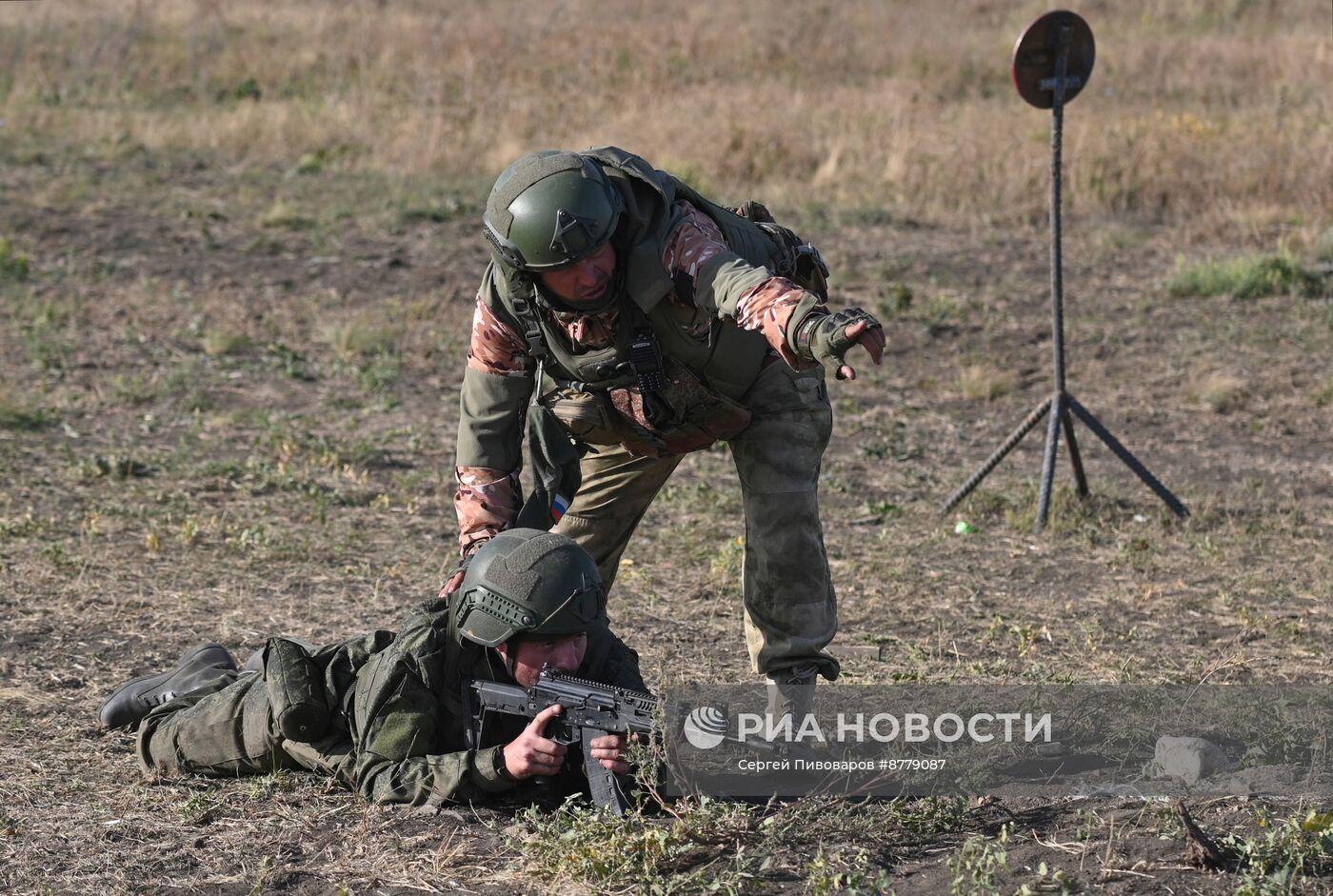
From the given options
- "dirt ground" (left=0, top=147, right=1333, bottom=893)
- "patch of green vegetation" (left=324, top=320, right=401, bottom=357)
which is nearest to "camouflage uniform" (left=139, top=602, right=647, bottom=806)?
"dirt ground" (left=0, top=147, right=1333, bottom=893)

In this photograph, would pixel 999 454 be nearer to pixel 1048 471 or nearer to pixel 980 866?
pixel 1048 471

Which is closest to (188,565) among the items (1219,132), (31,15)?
(1219,132)

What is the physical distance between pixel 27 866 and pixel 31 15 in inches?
842

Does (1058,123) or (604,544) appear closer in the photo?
(604,544)

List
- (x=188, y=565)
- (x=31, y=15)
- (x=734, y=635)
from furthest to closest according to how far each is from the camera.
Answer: (x=31, y=15), (x=188, y=565), (x=734, y=635)

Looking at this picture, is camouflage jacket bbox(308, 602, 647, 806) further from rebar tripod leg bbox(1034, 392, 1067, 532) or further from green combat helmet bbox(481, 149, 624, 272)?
rebar tripod leg bbox(1034, 392, 1067, 532)

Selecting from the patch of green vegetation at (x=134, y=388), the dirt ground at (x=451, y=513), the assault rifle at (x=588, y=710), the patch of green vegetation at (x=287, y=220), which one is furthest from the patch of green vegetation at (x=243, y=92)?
the assault rifle at (x=588, y=710)

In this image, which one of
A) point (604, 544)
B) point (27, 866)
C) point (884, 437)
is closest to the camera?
point (27, 866)

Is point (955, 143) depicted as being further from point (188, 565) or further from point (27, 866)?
point (27, 866)

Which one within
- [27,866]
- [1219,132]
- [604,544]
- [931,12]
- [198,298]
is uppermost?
[931,12]

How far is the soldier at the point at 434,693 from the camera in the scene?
4129mm

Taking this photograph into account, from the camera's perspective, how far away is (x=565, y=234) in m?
4.20

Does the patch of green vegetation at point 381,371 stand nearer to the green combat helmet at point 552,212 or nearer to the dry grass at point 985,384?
the dry grass at point 985,384

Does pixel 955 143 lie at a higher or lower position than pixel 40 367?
higher
